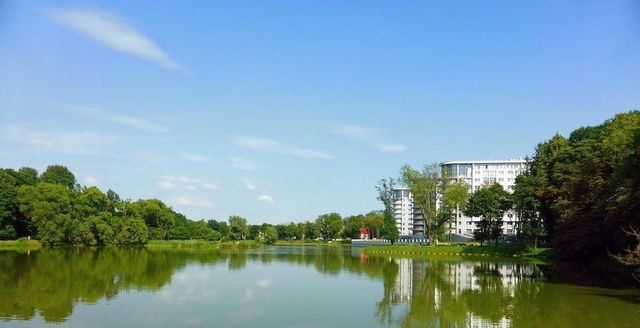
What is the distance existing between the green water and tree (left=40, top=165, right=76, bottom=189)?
63.9 meters

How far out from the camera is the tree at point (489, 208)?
246ft

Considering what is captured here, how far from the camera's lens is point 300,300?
23281 mm

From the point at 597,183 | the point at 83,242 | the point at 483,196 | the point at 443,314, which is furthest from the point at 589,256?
the point at 83,242

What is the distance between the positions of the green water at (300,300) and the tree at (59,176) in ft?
210

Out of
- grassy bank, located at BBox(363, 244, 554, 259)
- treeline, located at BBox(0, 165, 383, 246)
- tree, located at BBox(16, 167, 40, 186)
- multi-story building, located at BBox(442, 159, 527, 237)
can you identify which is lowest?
grassy bank, located at BBox(363, 244, 554, 259)

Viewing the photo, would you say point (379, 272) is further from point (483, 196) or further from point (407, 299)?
point (483, 196)

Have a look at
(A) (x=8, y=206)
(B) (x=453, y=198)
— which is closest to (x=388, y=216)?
(B) (x=453, y=198)

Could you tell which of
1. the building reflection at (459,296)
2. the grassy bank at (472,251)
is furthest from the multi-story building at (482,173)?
the building reflection at (459,296)

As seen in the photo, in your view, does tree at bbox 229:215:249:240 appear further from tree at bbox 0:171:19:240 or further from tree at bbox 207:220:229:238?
tree at bbox 0:171:19:240

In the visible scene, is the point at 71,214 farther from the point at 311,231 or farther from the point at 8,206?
the point at 311,231

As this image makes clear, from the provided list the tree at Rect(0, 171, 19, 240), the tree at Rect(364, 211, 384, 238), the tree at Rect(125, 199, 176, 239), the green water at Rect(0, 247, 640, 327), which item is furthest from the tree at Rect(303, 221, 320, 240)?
the green water at Rect(0, 247, 640, 327)

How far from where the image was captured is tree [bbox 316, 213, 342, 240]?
146875 millimetres

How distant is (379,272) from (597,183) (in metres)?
16.1

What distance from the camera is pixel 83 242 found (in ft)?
245
